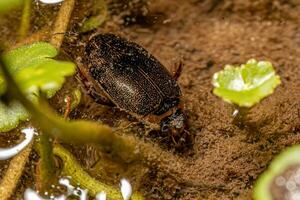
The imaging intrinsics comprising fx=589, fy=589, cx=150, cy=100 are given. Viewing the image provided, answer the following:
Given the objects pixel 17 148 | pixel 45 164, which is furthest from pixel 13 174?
pixel 45 164

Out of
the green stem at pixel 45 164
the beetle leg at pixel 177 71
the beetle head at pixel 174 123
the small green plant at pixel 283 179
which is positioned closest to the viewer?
the green stem at pixel 45 164

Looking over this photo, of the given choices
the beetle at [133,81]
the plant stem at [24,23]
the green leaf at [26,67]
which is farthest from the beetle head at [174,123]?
the plant stem at [24,23]

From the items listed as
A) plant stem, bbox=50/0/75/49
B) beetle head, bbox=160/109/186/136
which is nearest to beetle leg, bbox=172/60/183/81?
beetle head, bbox=160/109/186/136

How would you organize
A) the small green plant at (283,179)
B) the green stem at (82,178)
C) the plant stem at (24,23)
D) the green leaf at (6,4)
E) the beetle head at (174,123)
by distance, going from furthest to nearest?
1. the plant stem at (24,23)
2. the beetle head at (174,123)
3. the green stem at (82,178)
4. the small green plant at (283,179)
5. the green leaf at (6,4)

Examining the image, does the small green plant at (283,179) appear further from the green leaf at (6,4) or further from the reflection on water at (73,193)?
the green leaf at (6,4)

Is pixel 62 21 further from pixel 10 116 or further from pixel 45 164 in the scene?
pixel 45 164

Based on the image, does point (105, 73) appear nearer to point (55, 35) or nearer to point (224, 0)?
point (55, 35)

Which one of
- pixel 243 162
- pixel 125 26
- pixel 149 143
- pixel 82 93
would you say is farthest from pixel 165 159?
pixel 125 26
